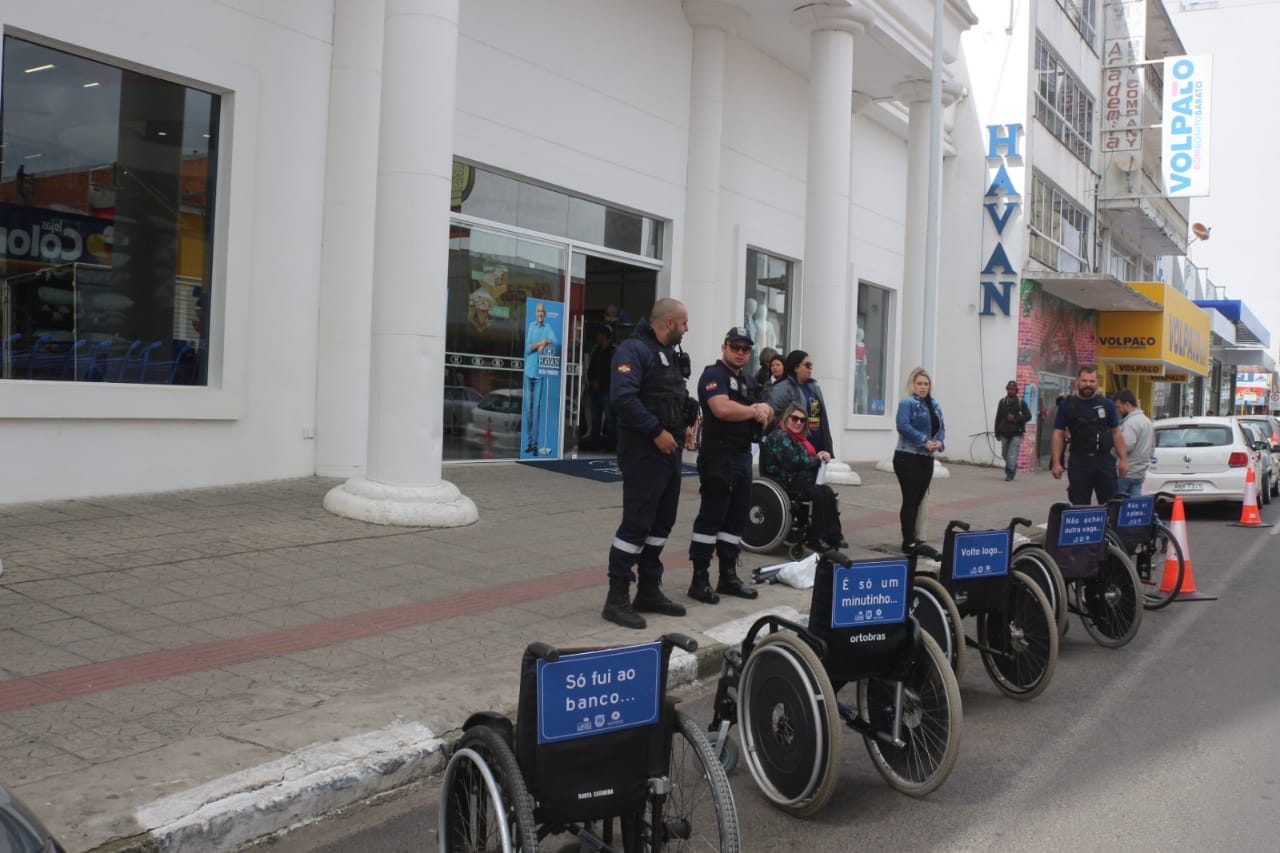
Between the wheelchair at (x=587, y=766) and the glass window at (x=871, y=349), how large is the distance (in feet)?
60.6

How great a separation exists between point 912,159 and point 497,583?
15188 mm

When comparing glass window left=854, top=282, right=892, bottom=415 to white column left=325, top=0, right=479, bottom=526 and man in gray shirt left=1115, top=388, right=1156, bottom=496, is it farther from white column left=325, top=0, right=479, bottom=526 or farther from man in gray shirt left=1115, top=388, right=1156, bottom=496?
white column left=325, top=0, right=479, bottom=526

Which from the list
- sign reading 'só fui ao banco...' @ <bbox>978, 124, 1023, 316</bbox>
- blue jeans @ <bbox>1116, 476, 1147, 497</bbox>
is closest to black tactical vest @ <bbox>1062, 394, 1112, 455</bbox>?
blue jeans @ <bbox>1116, 476, 1147, 497</bbox>

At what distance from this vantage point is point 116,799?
3.69m

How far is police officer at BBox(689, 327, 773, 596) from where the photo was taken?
7023 millimetres

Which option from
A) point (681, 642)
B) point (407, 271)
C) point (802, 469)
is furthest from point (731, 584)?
point (681, 642)

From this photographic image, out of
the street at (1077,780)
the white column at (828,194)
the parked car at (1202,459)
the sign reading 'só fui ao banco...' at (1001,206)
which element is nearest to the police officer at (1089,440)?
the street at (1077,780)

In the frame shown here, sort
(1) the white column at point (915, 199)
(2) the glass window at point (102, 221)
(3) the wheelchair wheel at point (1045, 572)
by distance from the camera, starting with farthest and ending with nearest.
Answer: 1. (1) the white column at point (915, 199)
2. (2) the glass window at point (102, 221)
3. (3) the wheelchair wheel at point (1045, 572)

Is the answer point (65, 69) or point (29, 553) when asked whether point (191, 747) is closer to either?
point (29, 553)

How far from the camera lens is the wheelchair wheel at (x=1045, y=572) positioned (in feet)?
20.3

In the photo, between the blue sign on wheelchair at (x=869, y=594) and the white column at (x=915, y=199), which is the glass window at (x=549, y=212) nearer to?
the white column at (x=915, y=199)

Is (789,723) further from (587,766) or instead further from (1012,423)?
(1012,423)

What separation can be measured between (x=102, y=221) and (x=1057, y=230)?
2319 cm

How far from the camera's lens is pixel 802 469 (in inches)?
370
